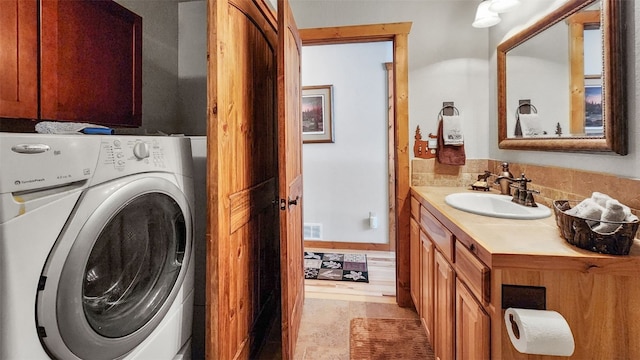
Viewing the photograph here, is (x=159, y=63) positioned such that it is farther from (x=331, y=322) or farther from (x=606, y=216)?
(x=606, y=216)

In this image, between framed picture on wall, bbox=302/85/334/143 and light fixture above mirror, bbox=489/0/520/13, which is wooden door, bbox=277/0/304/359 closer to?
light fixture above mirror, bbox=489/0/520/13

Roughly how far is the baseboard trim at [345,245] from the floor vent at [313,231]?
2.0 inches

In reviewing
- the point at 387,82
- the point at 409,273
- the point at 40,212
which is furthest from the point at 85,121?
the point at 387,82

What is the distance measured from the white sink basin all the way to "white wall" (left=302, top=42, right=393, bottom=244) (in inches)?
64.1

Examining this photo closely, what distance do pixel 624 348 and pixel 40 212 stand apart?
5.24ft

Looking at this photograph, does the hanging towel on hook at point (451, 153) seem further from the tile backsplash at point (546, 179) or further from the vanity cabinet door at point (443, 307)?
the vanity cabinet door at point (443, 307)

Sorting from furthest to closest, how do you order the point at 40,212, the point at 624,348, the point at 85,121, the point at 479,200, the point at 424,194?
the point at 424,194 → the point at 479,200 → the point at 85,121 → the point at 624,348 → the point at 40,212

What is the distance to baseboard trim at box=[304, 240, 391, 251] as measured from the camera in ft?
11.0

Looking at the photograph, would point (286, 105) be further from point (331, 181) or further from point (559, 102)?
point (331, 181)

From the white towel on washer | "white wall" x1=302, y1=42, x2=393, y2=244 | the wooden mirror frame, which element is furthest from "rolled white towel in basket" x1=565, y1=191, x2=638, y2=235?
"white wall" x1=302, y1=42, x2=393, y2=244

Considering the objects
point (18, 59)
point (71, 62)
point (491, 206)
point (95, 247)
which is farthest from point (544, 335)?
point (71, 62)

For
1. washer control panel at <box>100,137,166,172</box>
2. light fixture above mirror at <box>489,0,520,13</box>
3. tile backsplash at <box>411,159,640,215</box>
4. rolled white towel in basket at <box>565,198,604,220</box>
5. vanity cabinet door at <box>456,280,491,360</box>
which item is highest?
light fixture above mirror at <box>489,0,520,13</box>

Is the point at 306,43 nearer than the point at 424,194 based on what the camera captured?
No

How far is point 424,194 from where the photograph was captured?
6.11 ft
